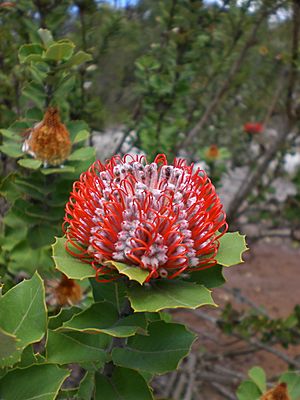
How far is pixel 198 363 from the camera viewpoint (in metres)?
3.83

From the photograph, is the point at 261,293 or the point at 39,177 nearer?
the point at 39,177

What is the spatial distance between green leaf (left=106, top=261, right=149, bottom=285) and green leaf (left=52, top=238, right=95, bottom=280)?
65 mm

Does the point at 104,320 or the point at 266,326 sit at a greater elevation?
the point at 104,320

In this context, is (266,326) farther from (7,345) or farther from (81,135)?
(7,345)

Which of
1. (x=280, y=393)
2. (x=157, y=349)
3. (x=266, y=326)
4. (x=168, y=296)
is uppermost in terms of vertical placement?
(x=168, y=296)

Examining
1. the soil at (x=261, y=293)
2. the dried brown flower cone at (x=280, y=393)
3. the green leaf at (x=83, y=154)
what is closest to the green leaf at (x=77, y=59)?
the green leaf at (x=83, y=154)

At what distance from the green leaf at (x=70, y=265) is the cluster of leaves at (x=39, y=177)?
1.81 ft

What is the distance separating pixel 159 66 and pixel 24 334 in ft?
6.95

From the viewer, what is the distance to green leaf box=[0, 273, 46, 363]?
0.98m

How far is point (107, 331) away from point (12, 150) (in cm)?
93

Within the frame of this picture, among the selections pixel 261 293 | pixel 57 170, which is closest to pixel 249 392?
pixel 57 170

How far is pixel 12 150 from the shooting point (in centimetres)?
173

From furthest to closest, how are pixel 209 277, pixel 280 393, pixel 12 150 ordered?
pixel 12 150, pixel 280 393, pixel 209 277

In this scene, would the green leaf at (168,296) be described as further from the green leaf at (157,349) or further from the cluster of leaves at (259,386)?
the cluster of leaves at (259,386)
